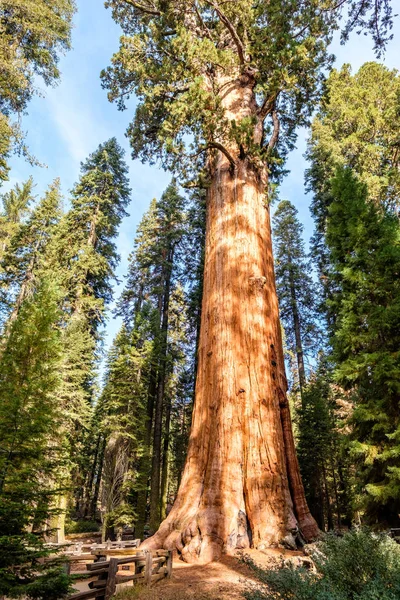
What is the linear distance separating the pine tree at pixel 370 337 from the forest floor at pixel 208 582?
4.74 m

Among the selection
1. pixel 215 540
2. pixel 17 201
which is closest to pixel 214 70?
pixel 215 540

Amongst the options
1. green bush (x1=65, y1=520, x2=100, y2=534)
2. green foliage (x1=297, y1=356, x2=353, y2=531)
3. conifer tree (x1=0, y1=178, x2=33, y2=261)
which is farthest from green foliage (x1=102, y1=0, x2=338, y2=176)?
green bush (x1=65, y1=520, x2=100, y2=534)

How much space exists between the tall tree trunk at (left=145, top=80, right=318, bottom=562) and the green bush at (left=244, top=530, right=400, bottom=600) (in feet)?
6.73

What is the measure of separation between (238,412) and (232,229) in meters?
3.90

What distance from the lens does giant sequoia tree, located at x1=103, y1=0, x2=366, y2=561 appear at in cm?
550

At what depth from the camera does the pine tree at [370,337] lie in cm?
852

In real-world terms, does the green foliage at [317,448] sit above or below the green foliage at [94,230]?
below

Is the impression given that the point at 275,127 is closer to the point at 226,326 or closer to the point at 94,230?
the point at 226,326

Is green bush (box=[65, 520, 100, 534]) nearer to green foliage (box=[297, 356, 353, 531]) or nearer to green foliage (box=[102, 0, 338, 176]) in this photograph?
green foliage (box=[297, 356, 353, 531])

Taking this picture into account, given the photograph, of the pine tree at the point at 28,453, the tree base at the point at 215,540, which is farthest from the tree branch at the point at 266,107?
the tree base at the point at 215,540

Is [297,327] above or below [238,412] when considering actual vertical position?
above

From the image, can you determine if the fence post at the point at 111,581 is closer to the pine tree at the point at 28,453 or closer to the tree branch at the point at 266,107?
the pine tree at the point at 28,453

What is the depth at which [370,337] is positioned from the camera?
948 centimetres

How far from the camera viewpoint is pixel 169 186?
2423 centimetres
